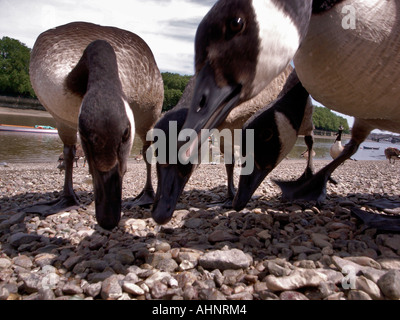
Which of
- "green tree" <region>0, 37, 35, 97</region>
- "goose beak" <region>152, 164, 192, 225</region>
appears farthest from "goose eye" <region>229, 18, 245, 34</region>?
"green tree" <region>0, 37, 35, 97</region>

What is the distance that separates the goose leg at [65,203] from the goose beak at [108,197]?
227cm

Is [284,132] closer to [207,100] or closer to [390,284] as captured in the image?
[207,100]

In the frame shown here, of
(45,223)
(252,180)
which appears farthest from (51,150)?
(252,180)

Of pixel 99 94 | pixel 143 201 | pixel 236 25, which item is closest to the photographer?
pixel 236 25

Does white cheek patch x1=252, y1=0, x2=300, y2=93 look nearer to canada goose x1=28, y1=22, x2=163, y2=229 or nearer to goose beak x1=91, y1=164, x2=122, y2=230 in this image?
canada goose x1=28, y1=22, x2=163, y2=229

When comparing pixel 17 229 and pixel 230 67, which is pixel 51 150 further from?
pixel 230 67

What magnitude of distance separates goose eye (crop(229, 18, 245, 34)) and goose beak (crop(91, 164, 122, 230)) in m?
1.40

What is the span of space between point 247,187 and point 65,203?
2.99 metres

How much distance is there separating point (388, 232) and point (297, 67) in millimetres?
1841

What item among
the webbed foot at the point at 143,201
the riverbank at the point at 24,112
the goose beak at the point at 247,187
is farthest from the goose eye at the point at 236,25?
the riverbank at the point at 24,112

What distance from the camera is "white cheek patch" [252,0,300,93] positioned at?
1805 mm

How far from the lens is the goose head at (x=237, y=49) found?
178 cm

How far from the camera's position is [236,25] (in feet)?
5.79

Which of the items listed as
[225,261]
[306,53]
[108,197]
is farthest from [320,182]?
[108,197]
